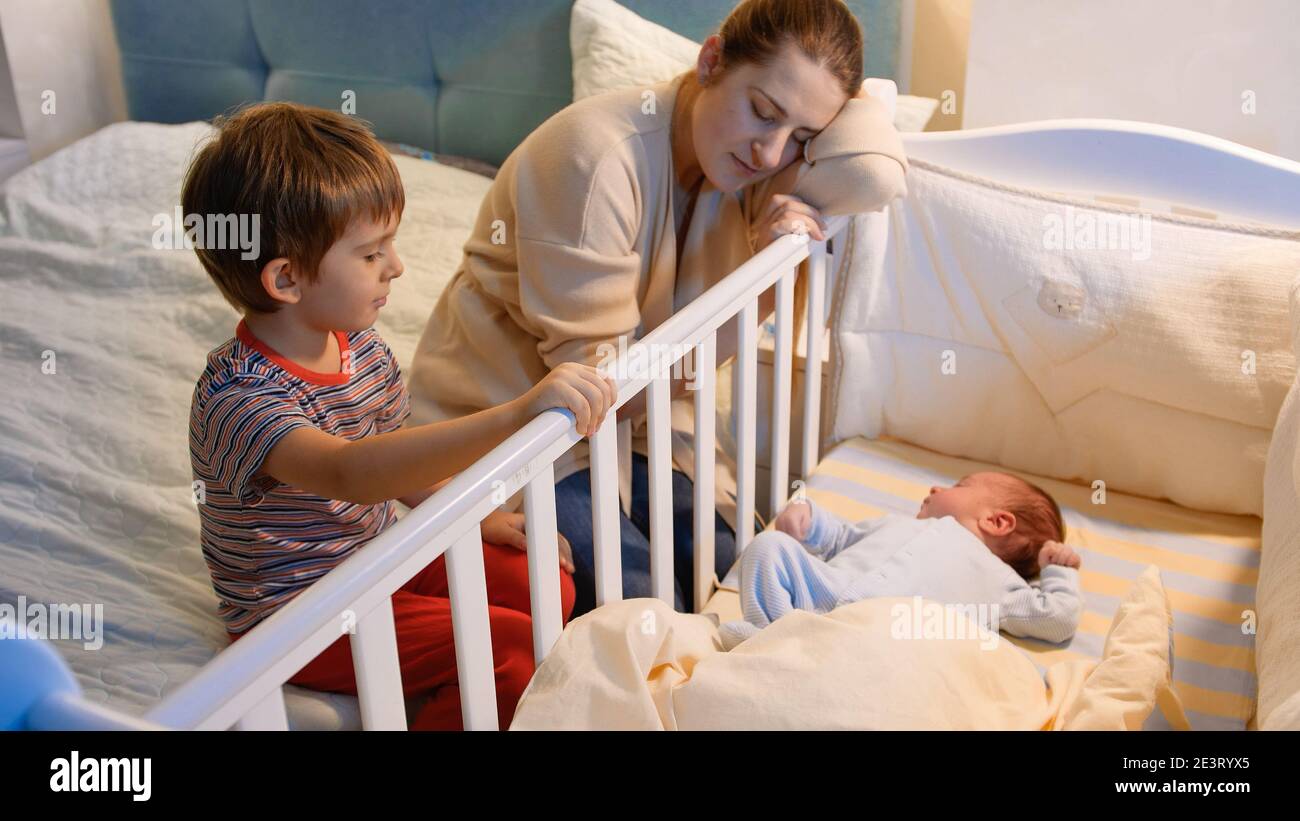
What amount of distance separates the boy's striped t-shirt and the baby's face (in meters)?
0.64

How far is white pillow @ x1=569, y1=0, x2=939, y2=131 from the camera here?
1918mm

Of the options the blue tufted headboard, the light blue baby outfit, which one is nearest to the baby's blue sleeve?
the light blue baby outfit

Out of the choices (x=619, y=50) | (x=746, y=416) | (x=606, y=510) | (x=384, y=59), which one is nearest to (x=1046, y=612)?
(x=746, y=416)

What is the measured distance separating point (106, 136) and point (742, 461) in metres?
1.64

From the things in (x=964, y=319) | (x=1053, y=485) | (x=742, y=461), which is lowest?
(x=1053, y=485)

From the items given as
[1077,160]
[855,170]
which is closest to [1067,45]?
[1077,160]

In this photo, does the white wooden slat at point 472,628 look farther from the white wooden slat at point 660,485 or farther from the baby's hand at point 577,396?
the white wooden slat at point 660,485

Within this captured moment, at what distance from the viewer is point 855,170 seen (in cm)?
123

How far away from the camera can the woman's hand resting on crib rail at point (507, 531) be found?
1.16m

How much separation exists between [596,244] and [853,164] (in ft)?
1.01

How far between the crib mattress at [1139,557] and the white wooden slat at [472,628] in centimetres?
42

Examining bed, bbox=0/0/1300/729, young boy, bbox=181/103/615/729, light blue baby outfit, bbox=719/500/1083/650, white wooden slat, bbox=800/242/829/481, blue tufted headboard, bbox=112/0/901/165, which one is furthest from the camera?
blue tufted headboard, bbox=112/0/901/165

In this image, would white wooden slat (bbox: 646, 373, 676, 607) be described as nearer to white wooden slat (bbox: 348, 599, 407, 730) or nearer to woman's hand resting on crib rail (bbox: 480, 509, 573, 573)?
woman's hand resting on crib rail (bbox: 480, 509, 573, 573)
